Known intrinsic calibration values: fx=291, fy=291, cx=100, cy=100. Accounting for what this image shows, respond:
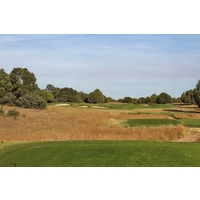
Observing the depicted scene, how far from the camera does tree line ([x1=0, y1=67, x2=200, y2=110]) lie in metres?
49.7

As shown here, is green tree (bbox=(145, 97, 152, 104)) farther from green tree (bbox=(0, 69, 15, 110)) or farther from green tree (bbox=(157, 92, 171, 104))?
green tree (bbox=(0, 69, 15, 110))

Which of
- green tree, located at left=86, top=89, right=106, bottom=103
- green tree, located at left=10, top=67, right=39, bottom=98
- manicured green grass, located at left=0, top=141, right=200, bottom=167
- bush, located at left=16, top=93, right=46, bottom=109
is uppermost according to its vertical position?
green tree, located at left=10, top=67, right=39, bottom=98

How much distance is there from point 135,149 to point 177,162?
2264 mm

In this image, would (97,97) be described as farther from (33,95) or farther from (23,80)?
(33,95)

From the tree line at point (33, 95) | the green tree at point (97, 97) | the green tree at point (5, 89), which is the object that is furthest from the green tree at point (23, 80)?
the green tree at point (97, 97)

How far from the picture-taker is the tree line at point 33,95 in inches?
1955

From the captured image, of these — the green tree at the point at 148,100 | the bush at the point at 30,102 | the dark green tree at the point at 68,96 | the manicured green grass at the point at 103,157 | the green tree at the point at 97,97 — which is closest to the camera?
the manicured green grass at the point at 103,157

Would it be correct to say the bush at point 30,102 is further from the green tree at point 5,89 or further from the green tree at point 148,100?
the green tree at point 148,100

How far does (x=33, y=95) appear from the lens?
5244 cm

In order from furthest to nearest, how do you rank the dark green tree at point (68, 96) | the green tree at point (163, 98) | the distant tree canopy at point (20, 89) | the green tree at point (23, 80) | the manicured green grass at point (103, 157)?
the green tree at point (163, 98) → the dark green tree at point (68, 96) → the green tree at point (23, 80) → the distant tree canopy at point (20, 89) → the manicured green grass at point (103, 157)

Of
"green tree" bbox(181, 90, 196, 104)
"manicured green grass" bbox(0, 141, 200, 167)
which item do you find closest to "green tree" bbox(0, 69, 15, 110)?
"manicured green grass" bbox(0, 141, 200, 167)

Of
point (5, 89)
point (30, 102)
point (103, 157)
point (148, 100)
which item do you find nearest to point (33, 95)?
point (30, 102)
